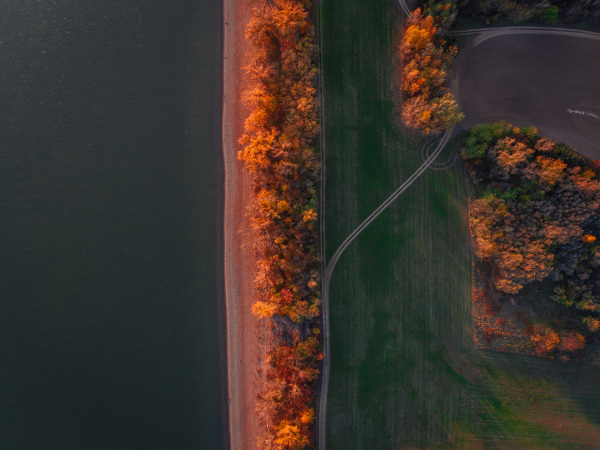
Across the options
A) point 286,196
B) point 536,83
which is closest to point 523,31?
point 536,83

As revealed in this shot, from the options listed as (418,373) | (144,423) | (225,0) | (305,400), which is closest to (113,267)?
(144,423)

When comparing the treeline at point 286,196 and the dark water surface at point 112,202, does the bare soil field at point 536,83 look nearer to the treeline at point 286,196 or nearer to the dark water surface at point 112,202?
the treeline at point 286,196

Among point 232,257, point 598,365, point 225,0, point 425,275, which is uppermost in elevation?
point 225,0

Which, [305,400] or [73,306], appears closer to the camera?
[305,400]

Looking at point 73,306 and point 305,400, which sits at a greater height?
point 73,306

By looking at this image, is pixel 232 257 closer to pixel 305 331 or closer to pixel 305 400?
pixel 305 331

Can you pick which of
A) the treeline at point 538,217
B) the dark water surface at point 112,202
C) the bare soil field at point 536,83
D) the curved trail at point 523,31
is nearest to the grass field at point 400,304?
the treeline at point 538,217

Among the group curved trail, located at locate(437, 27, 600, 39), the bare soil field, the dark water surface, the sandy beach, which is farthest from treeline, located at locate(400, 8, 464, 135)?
the dark water surface

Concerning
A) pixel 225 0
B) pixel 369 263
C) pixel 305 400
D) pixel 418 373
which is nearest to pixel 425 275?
pixel 369 263
